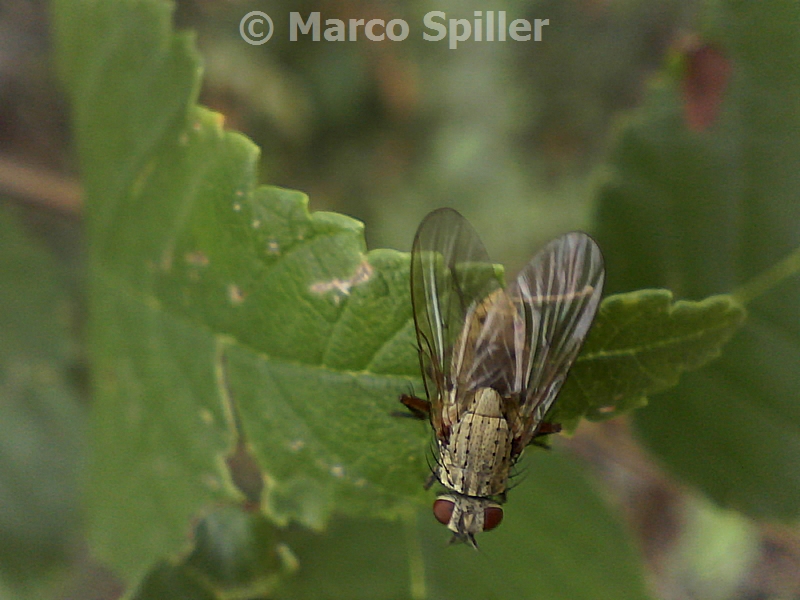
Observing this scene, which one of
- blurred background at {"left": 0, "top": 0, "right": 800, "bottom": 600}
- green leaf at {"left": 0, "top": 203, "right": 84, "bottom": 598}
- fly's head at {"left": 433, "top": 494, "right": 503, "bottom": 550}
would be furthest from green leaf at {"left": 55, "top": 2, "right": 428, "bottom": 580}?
blurred background at {"left": 0, "top": 0, "right": 800, "bottom": 600}

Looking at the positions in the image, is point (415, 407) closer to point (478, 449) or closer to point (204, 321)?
point (478, 449)

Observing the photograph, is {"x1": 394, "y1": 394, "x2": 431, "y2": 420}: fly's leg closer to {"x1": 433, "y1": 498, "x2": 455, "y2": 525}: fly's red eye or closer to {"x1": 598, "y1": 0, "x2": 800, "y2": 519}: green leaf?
{"x1": 433, "y1": 498, "x2": 455, "y2": 525}: fly's red eye

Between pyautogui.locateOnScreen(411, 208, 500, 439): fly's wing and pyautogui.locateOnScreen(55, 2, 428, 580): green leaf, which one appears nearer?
pyautogui.locateOnScreen(55, 2, 428, 580): green leaf

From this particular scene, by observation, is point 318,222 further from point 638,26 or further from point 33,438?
point 638,26

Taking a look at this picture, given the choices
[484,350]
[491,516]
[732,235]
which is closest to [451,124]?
[732,235]

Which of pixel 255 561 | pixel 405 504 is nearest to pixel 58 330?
pixel 255 561

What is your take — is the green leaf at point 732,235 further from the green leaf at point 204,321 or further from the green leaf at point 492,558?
the green leaf at point 204,321

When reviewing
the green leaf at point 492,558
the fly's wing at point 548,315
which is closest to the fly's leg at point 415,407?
the fly's wing at point 548,315

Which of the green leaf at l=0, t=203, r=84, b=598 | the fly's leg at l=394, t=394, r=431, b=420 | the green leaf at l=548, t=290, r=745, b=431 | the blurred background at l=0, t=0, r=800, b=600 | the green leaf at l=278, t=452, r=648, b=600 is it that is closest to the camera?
the green leaf at l=548, t=290, r=745, b=431
